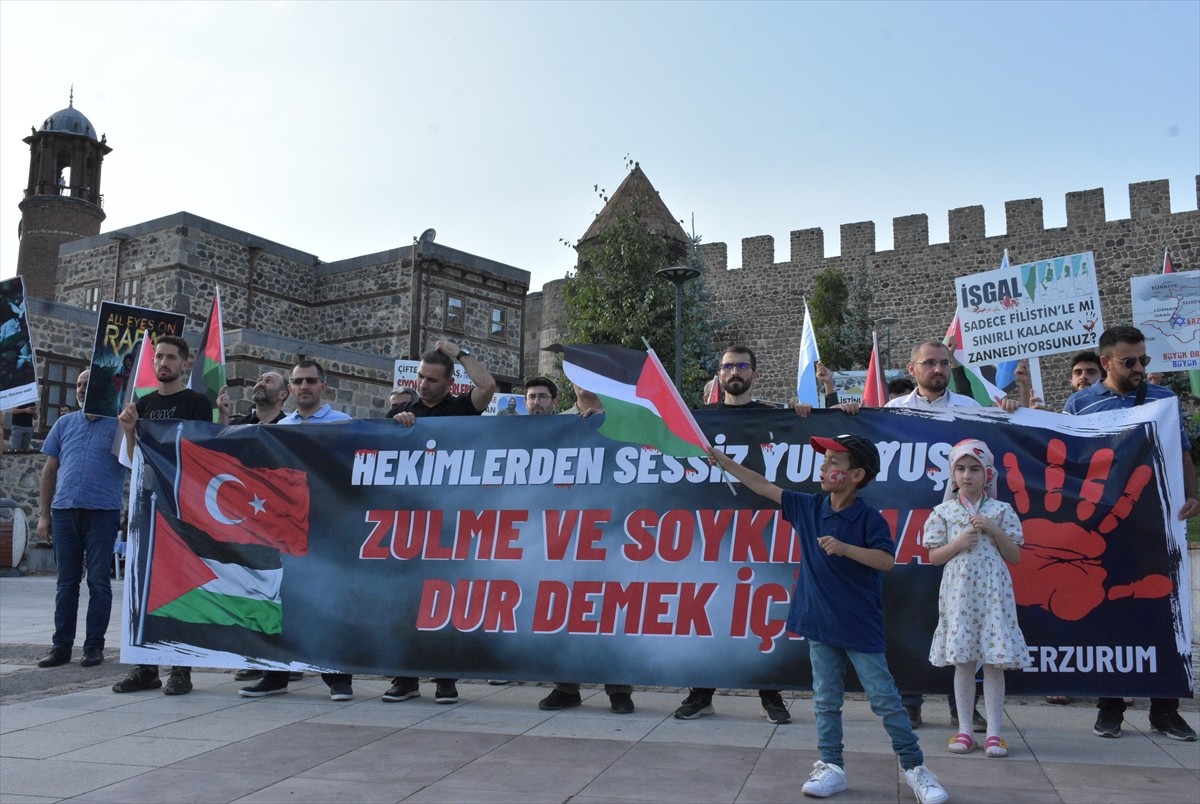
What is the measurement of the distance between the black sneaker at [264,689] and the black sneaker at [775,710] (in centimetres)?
285

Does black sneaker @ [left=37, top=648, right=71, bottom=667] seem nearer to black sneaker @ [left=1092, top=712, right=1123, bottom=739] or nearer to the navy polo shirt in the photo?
the navy polo shirt

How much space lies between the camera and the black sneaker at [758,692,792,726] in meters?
5.20

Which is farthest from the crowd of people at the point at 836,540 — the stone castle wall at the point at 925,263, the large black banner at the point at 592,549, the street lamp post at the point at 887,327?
the stone castle wall at the point at 925,263

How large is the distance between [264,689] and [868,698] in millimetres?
3663

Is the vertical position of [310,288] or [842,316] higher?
[310,288]

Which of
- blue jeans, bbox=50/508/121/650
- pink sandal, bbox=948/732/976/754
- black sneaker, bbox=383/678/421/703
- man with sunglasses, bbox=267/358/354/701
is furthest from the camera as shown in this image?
blue jeans, bbox=50/508/121/650

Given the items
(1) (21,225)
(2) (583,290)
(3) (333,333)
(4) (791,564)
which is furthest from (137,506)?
(1) (21,225)

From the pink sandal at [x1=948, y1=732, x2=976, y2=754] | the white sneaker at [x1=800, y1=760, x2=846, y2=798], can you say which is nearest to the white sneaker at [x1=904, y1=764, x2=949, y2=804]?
the white sneaker at [x1=800, y1=760, x2=846, y2=798]

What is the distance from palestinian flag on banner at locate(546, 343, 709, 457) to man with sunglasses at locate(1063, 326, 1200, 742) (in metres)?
2.41

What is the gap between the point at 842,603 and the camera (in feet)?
13.1

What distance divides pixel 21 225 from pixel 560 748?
172 ft

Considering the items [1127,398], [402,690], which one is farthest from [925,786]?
[402,690]

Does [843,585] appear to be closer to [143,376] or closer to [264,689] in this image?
[264,689]

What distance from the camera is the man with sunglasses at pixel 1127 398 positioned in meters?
4.94
